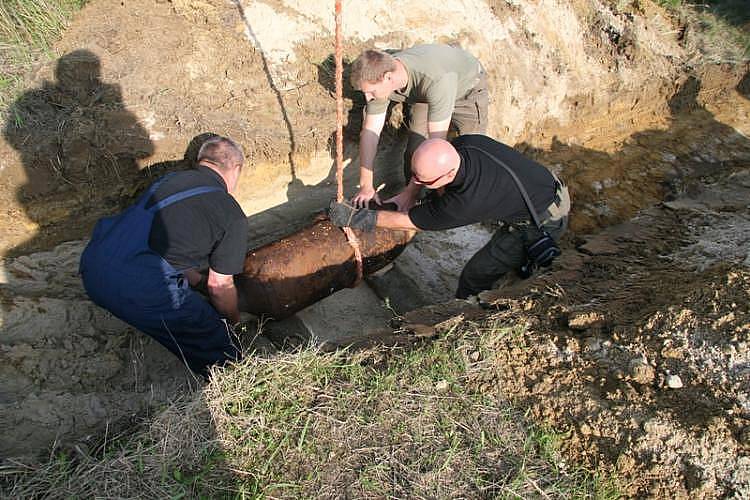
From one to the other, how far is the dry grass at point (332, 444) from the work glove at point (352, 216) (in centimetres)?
126

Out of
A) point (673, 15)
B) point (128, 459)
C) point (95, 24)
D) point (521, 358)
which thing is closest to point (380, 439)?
point (521, 358)

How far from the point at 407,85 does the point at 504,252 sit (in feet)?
5.10

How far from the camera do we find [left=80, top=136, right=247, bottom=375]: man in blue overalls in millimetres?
3090

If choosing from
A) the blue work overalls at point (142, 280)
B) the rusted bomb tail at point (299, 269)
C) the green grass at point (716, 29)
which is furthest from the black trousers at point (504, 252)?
the green grass at point (716, 29)

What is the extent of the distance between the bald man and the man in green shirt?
9.1 inches

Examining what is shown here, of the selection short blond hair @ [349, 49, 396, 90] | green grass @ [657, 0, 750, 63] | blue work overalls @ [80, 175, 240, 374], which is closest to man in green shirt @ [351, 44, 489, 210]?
short blond hair @ [349, 49, 396, 90]

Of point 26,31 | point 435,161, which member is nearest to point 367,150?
point 435,161

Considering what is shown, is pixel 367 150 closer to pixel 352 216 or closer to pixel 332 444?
pixel 352 216

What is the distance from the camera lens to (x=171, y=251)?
3.15 m

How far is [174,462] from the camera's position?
2250 millimetres

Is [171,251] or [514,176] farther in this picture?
[514,176]

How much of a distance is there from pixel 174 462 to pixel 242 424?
330mm

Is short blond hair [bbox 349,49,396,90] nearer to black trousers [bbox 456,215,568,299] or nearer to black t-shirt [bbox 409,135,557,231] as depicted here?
black t-shirt [bbox 409,135,557,231]

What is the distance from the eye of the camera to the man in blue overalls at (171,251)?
3090 millimetres
